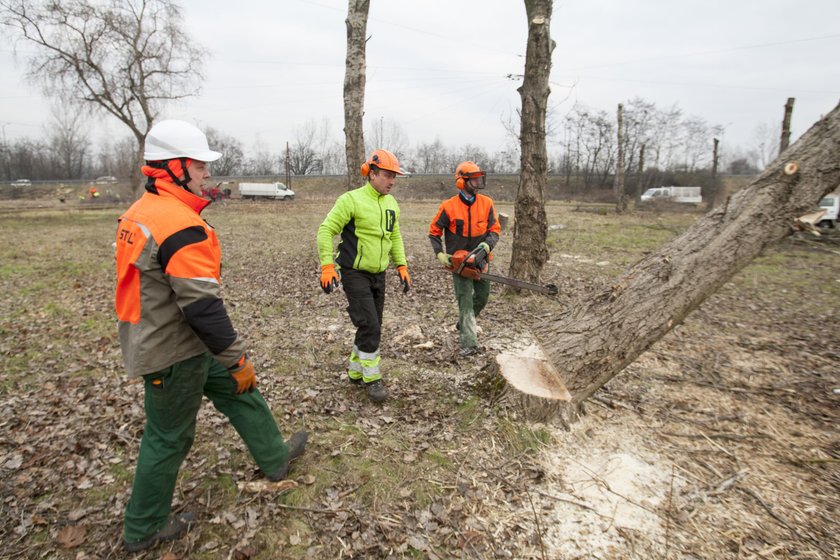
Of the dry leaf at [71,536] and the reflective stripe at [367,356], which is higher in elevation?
the reflective stripe at [367,356]

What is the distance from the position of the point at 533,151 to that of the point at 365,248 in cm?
374

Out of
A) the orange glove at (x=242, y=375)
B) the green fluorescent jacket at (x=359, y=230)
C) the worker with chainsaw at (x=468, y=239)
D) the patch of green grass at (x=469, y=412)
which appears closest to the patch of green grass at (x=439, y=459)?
the patch of green grass at (x=469, y=412)

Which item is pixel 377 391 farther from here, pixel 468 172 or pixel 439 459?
pixel 468 172

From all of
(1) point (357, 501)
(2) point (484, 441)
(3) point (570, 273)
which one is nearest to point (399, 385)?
(2) point (484, 441)

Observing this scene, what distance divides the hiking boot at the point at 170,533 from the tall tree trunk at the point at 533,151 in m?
5.36

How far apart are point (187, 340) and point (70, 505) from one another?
1470 millimetres

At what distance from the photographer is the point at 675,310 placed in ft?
10.4

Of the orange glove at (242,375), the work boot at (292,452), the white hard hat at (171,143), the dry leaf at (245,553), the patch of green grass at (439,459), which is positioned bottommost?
the dry leaf at (245,553)

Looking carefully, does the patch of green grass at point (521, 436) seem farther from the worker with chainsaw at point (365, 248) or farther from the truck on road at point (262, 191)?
the truck on road at point (262, 191)

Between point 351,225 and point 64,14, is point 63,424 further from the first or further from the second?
point 64,14

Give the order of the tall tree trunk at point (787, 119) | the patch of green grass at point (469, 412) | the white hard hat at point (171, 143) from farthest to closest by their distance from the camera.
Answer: the tall tree trunk at point (787, 119) → the patch of green grass at point (469, 412) → the white hard hat at point (171, 143)

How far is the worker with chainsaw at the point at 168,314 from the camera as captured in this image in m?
2.09

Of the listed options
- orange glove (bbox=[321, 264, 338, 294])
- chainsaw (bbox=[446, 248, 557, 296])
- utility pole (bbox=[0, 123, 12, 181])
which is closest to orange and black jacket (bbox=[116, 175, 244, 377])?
orange glove (bbox=[321, 264, 338, 294])

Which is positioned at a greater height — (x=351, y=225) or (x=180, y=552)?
(x=351, y=225)
